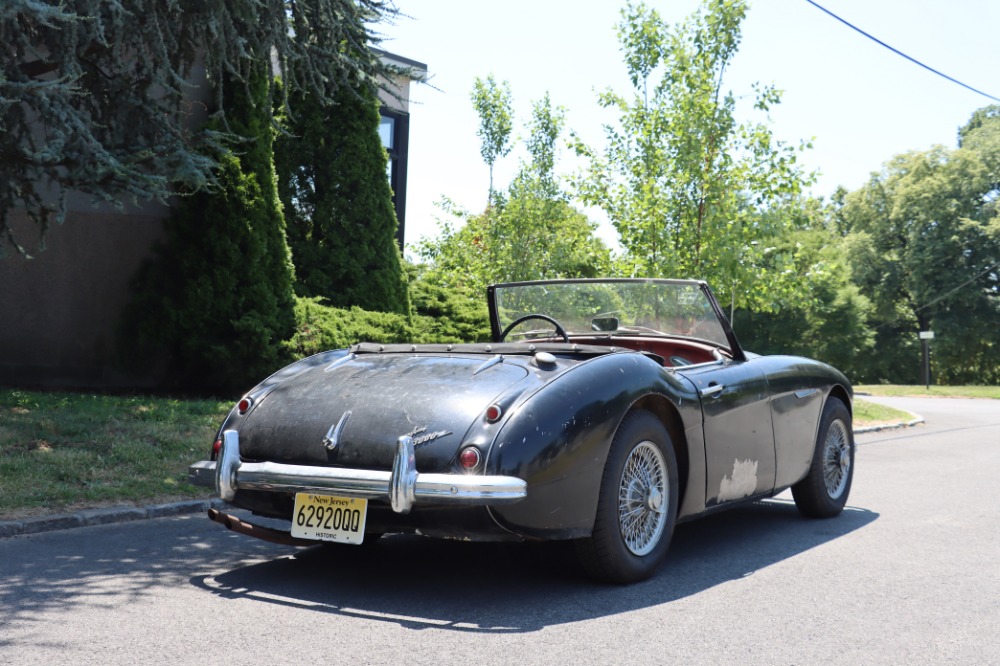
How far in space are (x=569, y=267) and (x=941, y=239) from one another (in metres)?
41.7

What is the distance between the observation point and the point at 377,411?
452 cm

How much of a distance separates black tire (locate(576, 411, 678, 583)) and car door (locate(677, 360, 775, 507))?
434 millimetres

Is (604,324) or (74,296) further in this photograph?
(74,296)

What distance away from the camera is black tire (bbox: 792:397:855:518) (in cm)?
664

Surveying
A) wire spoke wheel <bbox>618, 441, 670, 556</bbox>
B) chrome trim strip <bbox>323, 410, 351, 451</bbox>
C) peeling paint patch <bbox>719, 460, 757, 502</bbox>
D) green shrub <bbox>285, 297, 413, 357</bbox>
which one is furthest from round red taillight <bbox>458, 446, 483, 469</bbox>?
green shrub <bbox>285, 297, 413, 357</bbox>

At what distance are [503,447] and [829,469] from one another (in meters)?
3.50

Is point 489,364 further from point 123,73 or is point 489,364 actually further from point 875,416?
point 875,416

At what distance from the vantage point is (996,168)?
183 ft

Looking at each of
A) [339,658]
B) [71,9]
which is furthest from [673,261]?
[339,658]

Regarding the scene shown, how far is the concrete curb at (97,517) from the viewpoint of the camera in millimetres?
5980

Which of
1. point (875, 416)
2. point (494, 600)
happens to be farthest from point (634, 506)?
point (875, 416)

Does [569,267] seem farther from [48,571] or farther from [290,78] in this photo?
[48,571]

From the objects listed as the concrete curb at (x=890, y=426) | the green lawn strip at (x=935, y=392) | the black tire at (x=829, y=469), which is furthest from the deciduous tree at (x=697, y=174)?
the green lawn strip at (x=935, y=392)

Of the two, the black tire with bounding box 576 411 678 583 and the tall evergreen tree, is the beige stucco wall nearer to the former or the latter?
the tall evergreen tree
